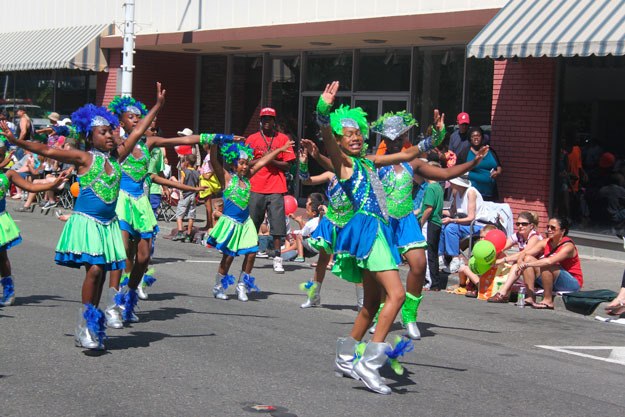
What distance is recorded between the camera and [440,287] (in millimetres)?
14078

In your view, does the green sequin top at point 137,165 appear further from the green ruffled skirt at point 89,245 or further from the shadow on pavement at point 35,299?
the green ruffled skirt at point 89,245

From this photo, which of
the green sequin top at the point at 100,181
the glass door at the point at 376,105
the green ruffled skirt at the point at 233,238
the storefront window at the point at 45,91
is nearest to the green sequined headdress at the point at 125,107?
the green sequin top at the point at 100,181

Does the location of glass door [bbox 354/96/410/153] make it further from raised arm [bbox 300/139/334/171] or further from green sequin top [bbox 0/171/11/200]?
raised arm [bbox 300/139/334/171]

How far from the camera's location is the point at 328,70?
2264 cm

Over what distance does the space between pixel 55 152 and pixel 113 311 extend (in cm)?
184

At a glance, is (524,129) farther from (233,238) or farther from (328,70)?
(233,238)

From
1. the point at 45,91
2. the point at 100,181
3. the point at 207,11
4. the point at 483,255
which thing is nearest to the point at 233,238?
the point at 483,255

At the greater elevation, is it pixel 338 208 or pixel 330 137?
pixel 330 137

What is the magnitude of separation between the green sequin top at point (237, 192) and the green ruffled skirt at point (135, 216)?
1.54 m

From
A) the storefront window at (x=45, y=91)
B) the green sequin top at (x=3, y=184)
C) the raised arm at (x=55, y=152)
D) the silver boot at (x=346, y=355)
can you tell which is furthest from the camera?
the storefront window at (x=45, y=91)

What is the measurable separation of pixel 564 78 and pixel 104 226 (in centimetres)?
1015

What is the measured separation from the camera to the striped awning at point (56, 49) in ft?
84.2

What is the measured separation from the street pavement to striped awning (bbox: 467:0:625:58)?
13.6 ft

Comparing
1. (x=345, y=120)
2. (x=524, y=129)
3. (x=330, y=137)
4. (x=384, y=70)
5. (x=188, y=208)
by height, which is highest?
(x=384, y=70)
